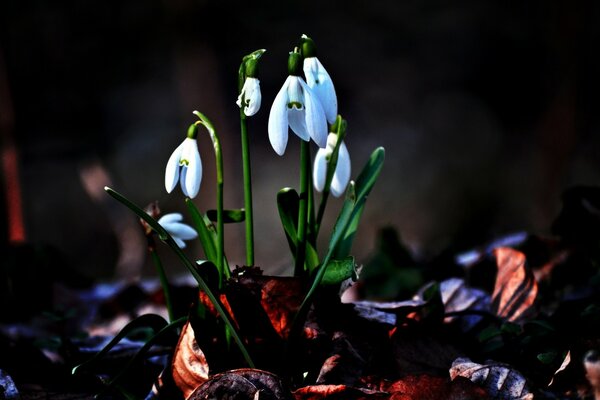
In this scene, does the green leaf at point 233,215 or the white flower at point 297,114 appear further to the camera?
the green leaf at point 233,215

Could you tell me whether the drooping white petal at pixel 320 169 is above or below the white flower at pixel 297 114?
below

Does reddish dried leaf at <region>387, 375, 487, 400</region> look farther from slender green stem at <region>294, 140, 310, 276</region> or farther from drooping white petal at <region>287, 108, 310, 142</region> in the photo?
drooping white petal at <region>287, 108, 310, 142</region>

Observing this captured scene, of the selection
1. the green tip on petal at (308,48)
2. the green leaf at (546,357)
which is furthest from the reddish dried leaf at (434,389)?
the green tip on petal at (308,48)

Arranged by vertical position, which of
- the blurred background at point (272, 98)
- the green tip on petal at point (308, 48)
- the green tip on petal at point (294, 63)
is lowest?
the blurred background at point (272, 98)

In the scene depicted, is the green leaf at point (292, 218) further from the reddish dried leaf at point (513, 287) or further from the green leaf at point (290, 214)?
the reddish dried leaf at point (513, 287)

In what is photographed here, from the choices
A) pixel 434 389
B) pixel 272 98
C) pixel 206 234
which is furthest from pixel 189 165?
pixel 272 98

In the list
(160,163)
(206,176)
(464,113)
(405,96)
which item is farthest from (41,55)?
(464,113)

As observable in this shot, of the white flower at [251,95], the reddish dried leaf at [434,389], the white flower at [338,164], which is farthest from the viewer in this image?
the white flower at [338,164]
